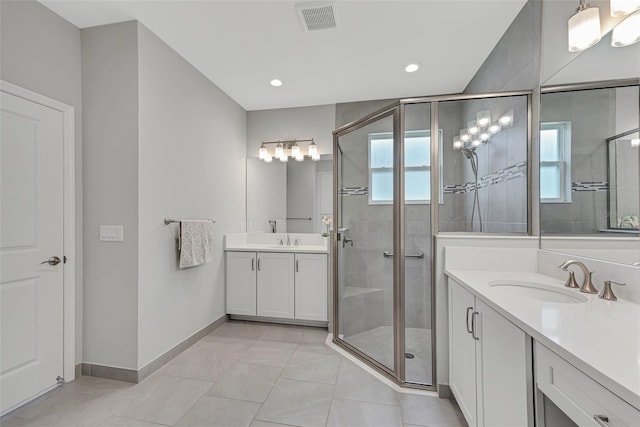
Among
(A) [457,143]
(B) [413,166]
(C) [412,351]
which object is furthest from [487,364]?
(A) [457,143]

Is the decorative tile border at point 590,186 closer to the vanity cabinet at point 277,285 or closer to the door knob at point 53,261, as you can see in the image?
the vanity cabinet at point 277,285

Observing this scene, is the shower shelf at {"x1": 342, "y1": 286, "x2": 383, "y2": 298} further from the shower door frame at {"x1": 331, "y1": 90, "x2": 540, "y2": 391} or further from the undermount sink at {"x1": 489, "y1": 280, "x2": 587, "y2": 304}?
the undermount sink at {"x1": 489, "y1": 280, "x2": 587, "y2": 304}

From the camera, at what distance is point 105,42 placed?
2.11 meters

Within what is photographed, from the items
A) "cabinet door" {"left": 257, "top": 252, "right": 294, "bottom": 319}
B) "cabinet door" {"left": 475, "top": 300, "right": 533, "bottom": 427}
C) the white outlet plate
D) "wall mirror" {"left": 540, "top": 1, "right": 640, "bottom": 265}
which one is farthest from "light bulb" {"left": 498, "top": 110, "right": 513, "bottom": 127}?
the white outlet plate

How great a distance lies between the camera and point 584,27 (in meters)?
1.37

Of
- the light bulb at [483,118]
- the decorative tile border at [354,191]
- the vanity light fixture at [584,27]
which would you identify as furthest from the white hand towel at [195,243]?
the vanity light fixture at [584,27]

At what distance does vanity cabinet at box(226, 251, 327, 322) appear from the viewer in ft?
10.1

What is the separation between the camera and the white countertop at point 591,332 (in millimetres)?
626

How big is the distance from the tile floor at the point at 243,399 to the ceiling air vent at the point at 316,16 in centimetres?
261

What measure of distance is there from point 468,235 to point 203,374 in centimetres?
223

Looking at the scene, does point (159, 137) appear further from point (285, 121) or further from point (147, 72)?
point (285, 121)

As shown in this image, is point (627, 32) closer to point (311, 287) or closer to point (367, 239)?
point (367, 239)

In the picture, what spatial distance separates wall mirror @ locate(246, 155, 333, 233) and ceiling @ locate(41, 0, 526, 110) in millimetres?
907

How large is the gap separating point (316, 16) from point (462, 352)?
2379 mm
